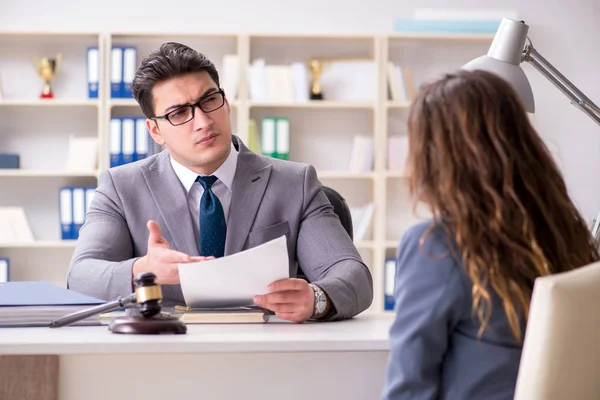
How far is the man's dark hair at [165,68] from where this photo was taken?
2.25 meters

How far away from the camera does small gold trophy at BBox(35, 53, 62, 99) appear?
4832 mm

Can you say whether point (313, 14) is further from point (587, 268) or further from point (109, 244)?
point (587, 268)

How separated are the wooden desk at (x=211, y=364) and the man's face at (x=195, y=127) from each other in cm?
75

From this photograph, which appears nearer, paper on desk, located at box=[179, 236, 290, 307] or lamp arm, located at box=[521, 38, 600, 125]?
paper on desk, located at box=[179, 236, 290, 307]

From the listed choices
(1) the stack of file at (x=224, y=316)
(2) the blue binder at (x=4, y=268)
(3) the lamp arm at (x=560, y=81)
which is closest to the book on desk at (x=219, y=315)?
(1) the stack of file at (x=224, y=316)

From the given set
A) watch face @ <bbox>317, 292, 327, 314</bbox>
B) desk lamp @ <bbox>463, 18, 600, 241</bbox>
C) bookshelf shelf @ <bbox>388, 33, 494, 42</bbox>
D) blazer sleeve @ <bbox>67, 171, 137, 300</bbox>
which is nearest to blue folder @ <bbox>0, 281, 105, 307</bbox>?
blazer sleeve @ <bbox>67, 171, 137, 300</bbox>

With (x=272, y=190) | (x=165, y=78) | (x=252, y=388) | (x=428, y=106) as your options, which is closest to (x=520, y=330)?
(x=428, y=106)

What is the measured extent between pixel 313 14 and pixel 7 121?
1858 millimetres

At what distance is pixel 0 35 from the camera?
485cm

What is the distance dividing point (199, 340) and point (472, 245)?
54 centimetres

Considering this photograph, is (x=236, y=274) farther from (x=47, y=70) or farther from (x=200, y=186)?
(x=47, y=70)

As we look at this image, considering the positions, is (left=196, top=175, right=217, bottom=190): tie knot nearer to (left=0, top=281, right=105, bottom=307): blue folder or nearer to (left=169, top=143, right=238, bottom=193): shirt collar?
(left=169, top=143, right=238, bottom=193): shirt collar

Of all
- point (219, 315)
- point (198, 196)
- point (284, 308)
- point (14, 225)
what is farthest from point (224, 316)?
point (14, 225)

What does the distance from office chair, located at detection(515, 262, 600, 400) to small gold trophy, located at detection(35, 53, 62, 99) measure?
4177 mm
